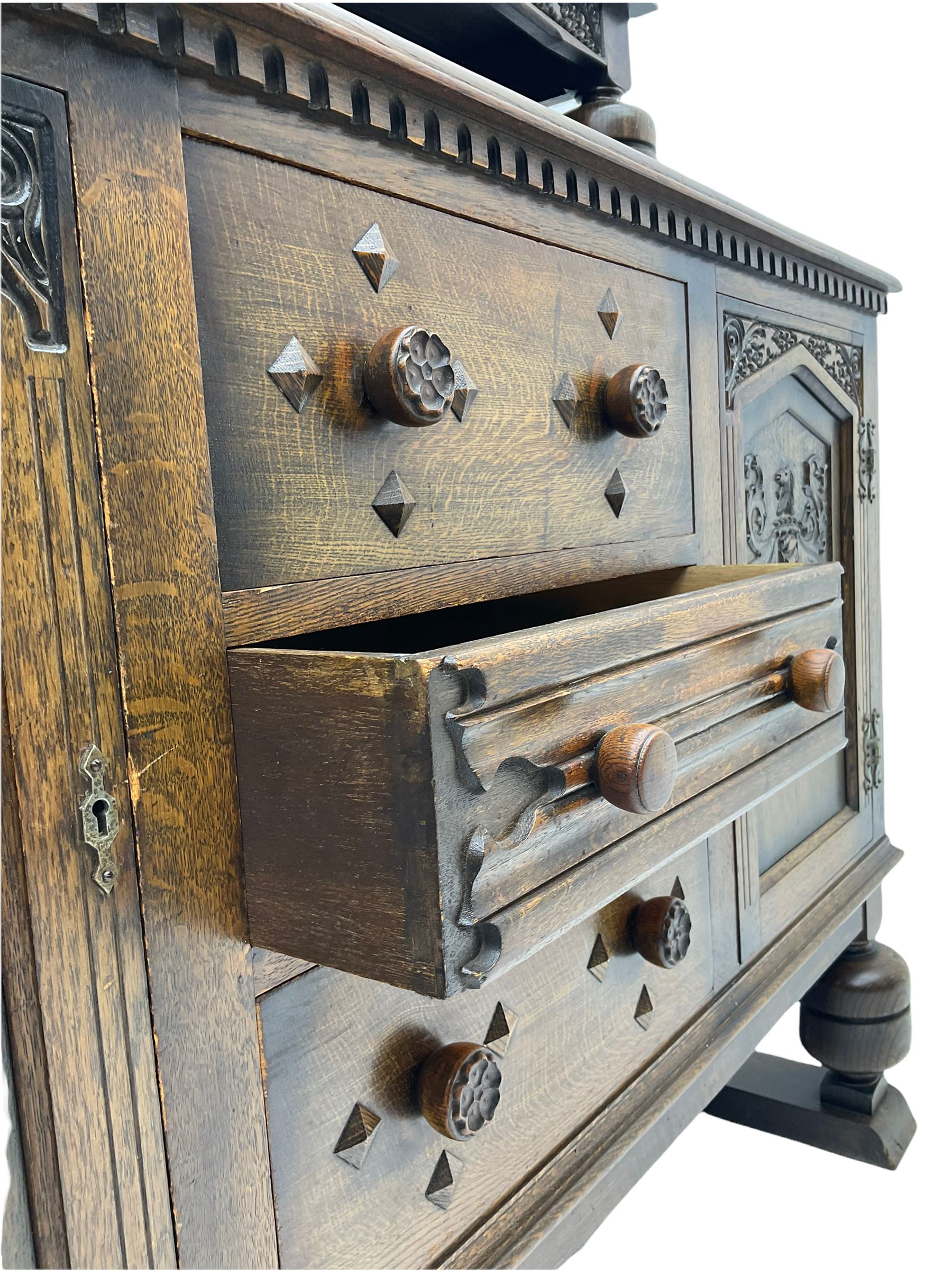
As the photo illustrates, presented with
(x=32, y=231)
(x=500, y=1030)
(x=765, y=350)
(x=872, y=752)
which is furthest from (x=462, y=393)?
(x=872, y=752)

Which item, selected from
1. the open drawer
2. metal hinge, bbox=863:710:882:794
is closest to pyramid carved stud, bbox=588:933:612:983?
the open drawer

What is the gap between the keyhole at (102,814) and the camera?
52cm

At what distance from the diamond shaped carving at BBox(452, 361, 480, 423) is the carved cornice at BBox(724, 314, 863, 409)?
461mm

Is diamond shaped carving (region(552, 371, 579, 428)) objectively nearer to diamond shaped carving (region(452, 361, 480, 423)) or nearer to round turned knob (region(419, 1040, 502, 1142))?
diamond shaped carving (region(452, 361, 480, 423))

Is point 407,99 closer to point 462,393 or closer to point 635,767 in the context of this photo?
point 462,393

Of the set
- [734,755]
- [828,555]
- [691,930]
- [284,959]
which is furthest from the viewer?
[828,555]

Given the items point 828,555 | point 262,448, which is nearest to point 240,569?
point 262,448

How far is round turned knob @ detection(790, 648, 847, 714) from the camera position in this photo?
82cm

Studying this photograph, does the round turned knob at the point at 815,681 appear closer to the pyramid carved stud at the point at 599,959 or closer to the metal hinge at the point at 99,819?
the pyramid carved stud at the point at 599,959

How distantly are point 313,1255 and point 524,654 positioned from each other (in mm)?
404

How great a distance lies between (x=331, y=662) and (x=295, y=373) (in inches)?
7.2

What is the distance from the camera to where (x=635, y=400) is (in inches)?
34.7

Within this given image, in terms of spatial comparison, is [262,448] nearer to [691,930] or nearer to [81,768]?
[81,768]

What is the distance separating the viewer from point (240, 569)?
1.94ft
